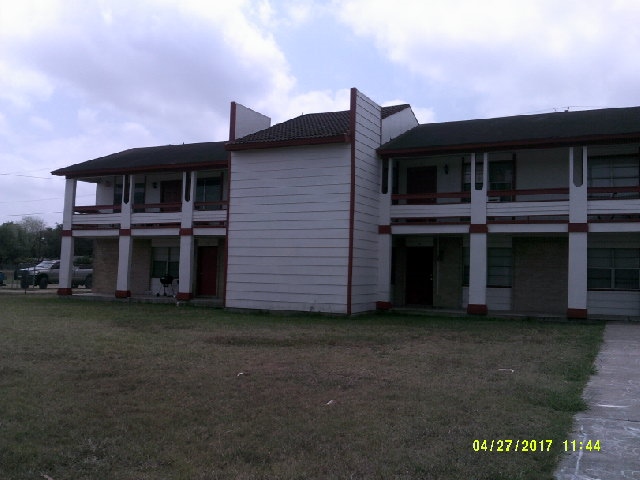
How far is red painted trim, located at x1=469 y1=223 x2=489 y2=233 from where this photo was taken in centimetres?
1788

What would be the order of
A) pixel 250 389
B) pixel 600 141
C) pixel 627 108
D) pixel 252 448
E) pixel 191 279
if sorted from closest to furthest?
1. pixel 252 448
2. pixel 250 389
3. pixel 600 141
4. pixel 627 108
5. pixel 191 279

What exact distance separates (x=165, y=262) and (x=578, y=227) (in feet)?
53.5

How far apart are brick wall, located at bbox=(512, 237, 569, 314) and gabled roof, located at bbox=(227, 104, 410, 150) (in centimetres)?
653

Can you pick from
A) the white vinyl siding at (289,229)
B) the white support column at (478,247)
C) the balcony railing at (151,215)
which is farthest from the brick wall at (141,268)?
the white support column at (478,247)

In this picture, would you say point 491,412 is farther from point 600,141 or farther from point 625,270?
point 625,270

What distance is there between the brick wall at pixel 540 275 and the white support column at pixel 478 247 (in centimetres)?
197

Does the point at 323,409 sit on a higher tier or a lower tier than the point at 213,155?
lower

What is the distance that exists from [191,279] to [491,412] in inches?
668

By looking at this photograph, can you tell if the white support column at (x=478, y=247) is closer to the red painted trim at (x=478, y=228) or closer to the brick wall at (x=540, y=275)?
the red painted trim at (x=478, y=228)

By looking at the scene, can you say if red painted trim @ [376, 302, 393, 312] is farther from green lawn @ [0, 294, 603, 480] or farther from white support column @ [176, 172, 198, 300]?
white support column @ [176, 172, 198, 300]

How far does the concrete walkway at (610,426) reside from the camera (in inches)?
176

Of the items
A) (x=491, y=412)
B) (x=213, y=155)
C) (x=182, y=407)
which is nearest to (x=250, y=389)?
(x=182, y=407)

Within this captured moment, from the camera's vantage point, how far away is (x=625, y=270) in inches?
704
